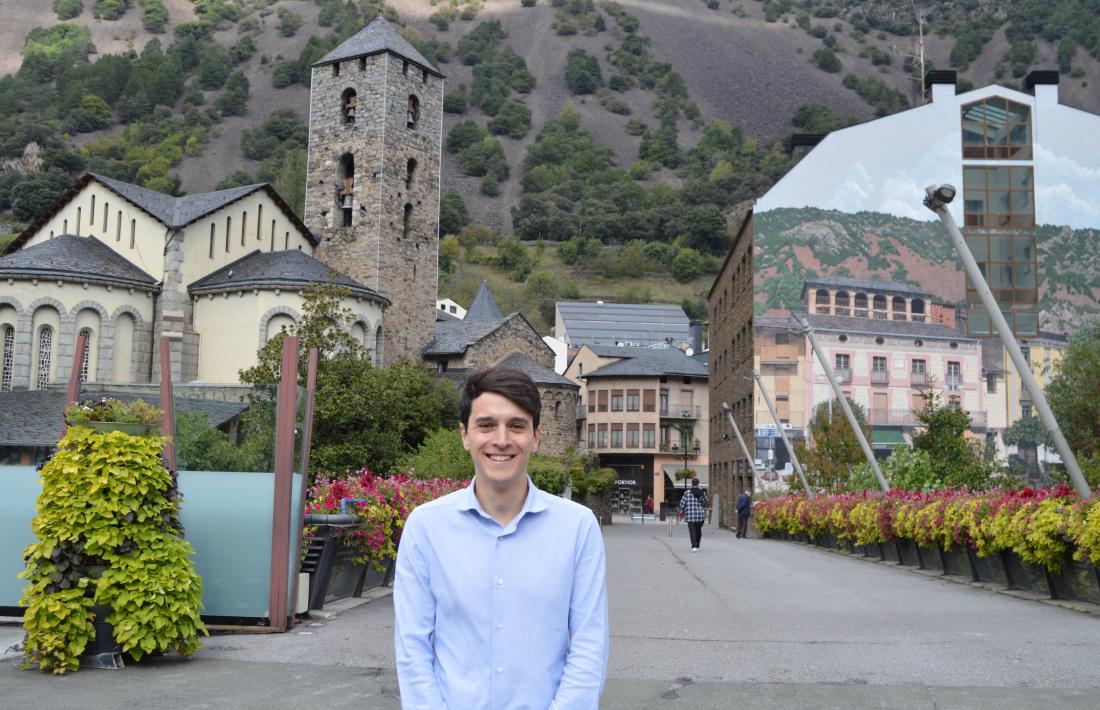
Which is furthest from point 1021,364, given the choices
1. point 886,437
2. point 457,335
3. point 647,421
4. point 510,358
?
point 647,421

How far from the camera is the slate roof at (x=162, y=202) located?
49500mm

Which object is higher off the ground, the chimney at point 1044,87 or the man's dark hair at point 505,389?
the chimney at point 1044,87

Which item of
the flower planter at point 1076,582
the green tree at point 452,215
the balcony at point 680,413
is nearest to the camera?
the flower planter at point 1076,582

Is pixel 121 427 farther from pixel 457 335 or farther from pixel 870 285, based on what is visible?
pixel 457 335

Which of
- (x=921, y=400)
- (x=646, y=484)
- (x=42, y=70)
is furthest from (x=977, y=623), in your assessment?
(x=42, y=70)

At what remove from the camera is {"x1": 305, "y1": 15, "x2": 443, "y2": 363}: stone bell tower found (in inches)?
2219

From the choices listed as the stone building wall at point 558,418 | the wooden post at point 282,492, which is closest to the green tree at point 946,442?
the wooden post at point 282,492

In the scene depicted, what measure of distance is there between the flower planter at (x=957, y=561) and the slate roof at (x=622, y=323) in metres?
93.8

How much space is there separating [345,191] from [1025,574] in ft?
158

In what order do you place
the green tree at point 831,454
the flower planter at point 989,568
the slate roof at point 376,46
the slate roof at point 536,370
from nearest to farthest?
the flower planter at point 989,568, the green tree at point 831,454, the slate roof at point 376,46, the slate roof at point 536,370

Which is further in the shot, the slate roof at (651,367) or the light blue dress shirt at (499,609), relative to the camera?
the slate roof at (651,367)

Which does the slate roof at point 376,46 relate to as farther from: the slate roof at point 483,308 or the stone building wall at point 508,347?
the slate roof at point 483,308

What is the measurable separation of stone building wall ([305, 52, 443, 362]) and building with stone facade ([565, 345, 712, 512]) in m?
26.7

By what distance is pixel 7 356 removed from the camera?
145 ft
